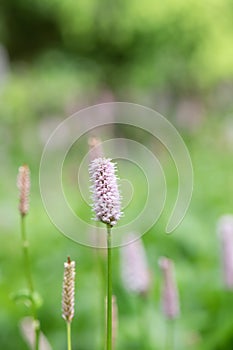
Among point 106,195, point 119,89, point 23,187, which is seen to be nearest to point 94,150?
point 23,187

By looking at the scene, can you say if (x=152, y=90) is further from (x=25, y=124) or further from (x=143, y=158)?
(x=143, y=158)

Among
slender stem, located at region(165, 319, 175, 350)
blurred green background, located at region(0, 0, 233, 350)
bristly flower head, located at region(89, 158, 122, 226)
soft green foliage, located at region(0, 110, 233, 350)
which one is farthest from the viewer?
blurred green background, located at region(0, 0, 233, 350)

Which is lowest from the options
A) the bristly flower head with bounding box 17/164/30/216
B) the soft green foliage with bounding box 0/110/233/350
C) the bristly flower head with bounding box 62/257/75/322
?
the bristly flower head with bounding box 62/257/75/322

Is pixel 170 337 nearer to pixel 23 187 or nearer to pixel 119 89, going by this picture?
pixel 23 187

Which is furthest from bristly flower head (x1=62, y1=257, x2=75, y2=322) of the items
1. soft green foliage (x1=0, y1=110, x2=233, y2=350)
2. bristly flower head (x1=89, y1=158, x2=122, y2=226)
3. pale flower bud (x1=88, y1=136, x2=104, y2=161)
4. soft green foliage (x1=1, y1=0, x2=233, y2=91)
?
soft green foliage (x1=1, y1=0, x2=233, y2=91)

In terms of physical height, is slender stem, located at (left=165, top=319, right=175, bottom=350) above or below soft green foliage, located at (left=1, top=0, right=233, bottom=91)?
below

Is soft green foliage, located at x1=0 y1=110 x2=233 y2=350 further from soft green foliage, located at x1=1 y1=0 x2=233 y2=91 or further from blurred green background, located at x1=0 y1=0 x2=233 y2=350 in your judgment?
soft green foliage, located at x1=1 y1=0 x2=233 y2=91

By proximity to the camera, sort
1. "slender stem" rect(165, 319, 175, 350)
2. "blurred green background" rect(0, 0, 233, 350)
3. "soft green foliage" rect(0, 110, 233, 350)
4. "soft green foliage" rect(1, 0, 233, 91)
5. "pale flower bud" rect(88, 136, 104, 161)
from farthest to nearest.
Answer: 1. "soft green foliage" rect(1, 0, 233, 91)
2. "blurred green background" rect(0, 0, 233, 350)
3. "soft green foliage" rect(0, 110, 233, 350)
4. "slender stem" rect(165, 319, 175, 350)
5. "pale flower bud" rect(88, 136, 104, 161)
